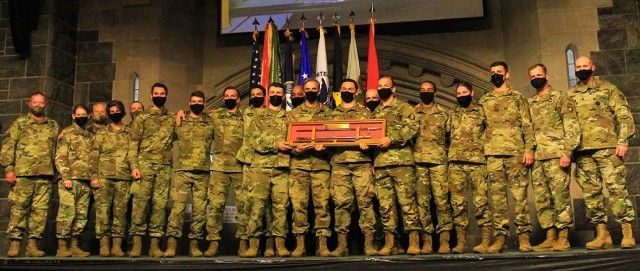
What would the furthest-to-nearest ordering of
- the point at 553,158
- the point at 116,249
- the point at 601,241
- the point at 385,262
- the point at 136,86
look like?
the point at 136,86
the point at 116,249
the point at 553,158
the point at 601,241
the point at 385,262

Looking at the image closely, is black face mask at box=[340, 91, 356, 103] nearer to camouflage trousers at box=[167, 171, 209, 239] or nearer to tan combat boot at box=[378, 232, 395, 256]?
tan combat boot at box=[378, 232, 395, 256]

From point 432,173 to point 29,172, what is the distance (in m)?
4.27

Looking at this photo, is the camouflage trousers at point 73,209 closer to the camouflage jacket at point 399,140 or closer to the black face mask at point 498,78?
the camouflage jacket at point 399,140

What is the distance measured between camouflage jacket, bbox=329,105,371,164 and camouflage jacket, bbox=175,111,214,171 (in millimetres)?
A: 1347

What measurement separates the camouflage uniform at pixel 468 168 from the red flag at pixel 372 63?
2824mm

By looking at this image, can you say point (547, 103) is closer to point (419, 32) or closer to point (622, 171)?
point (622, 171)

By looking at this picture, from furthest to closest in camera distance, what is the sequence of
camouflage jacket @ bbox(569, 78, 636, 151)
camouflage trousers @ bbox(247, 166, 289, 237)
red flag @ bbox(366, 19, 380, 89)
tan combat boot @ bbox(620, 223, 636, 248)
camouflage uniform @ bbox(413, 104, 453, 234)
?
red flag @ bbox(366, 19, 380, 89)
camouflage trousers @ bbox(247, 166, 289, 237)
camouflage uniform @ bbox(413, 104, 453, 234)
camouflage jacket @ bbox(569, 78, 636, 151)
tan combat boot @ bbox(620, 223, 636, 248)

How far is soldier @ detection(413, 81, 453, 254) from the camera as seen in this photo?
5.68 m

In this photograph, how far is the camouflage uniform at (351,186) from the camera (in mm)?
5676

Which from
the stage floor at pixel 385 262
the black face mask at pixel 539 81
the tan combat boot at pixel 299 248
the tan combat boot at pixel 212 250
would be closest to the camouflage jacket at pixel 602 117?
the black face mask at pixel 539 81

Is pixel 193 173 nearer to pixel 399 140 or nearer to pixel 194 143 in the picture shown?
pixel 194 143

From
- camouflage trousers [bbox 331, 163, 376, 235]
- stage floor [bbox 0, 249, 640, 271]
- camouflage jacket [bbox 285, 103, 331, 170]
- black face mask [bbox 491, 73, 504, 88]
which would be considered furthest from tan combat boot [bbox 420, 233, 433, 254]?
black face mask [bbox 491, 73, 504, 88]

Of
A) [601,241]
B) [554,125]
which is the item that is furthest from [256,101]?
[601,241]

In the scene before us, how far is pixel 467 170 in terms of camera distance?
570 centimetres
